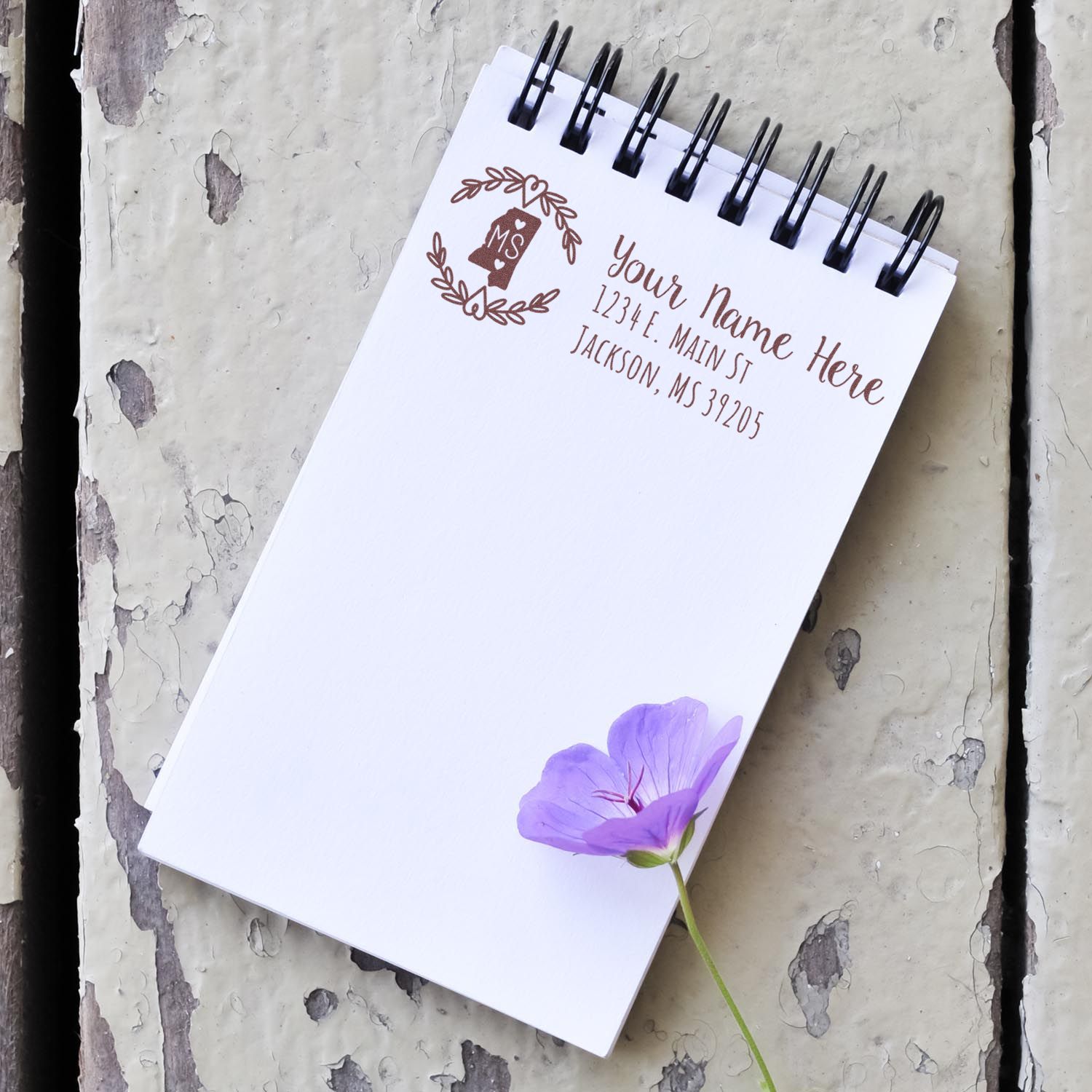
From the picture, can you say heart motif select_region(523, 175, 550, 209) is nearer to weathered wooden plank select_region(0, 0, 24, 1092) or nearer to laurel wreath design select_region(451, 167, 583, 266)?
laurel wreath design select_region(451, 167, 583, 266)

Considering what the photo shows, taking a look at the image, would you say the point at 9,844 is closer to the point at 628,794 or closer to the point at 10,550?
the point at 10,550

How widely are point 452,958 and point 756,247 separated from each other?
0.79ft

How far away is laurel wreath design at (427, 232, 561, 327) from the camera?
0.35 m

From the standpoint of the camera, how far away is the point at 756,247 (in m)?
0.35

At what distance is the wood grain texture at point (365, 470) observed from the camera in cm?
36

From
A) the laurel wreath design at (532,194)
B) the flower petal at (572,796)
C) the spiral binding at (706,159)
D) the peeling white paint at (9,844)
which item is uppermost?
the spiral binding at (706,159)

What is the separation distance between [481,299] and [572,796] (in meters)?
0.16

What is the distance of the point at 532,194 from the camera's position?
354 millimetres

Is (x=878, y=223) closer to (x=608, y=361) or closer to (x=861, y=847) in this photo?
(x=608, y=361)

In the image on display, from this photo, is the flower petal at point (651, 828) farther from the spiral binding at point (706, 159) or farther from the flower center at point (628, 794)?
the spiral binding at point (706, 159)

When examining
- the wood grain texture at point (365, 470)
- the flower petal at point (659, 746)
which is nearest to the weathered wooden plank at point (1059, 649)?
the wood grain texture at point (365, 470)

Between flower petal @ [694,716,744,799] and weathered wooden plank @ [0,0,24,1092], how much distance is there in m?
0.22

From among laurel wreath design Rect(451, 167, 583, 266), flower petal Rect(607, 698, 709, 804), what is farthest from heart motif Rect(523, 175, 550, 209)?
flower petal Rect(607, 698, 709, 804)

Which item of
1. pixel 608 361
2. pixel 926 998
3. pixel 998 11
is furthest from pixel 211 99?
pixel 926 998
